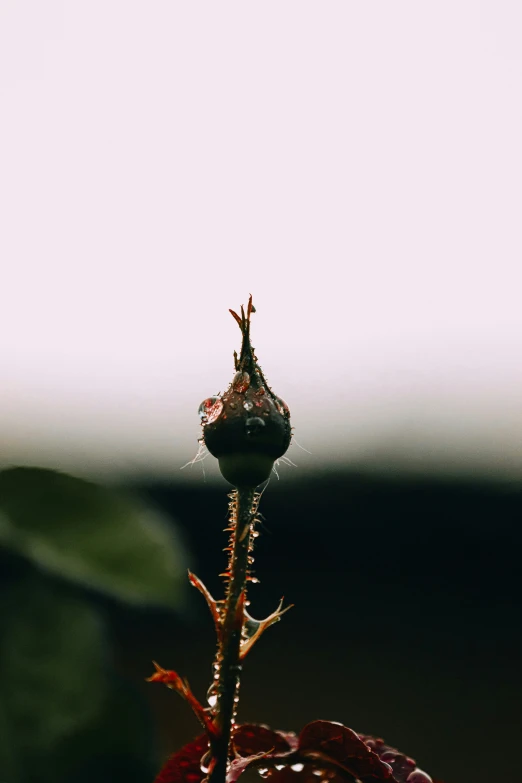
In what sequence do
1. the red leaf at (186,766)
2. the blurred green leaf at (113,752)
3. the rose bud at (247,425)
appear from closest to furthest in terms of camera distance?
the rose bud at (247,425), the red leaf at (186,766), the blurred green leaf at (113,752)

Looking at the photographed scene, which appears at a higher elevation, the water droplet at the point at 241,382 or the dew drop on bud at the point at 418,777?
the water droplet at the point at 241,382

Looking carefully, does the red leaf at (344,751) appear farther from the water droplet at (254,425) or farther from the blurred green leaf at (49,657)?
the blurred green leaf at (49,657)

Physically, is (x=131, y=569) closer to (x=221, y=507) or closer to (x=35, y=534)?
(x=35, y=534)

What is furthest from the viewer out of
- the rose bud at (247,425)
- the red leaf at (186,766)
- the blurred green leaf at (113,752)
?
the blurred green leaf at (113,752)

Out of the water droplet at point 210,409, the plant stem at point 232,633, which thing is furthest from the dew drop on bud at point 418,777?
the water droplet at point 210,409

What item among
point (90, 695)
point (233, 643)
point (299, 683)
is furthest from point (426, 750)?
point (233, 643)

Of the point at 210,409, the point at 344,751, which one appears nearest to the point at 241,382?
the point at 210,409

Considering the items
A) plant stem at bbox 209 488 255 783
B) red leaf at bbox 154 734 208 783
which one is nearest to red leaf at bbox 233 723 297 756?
red leaf at bbox 154 734 208 783
